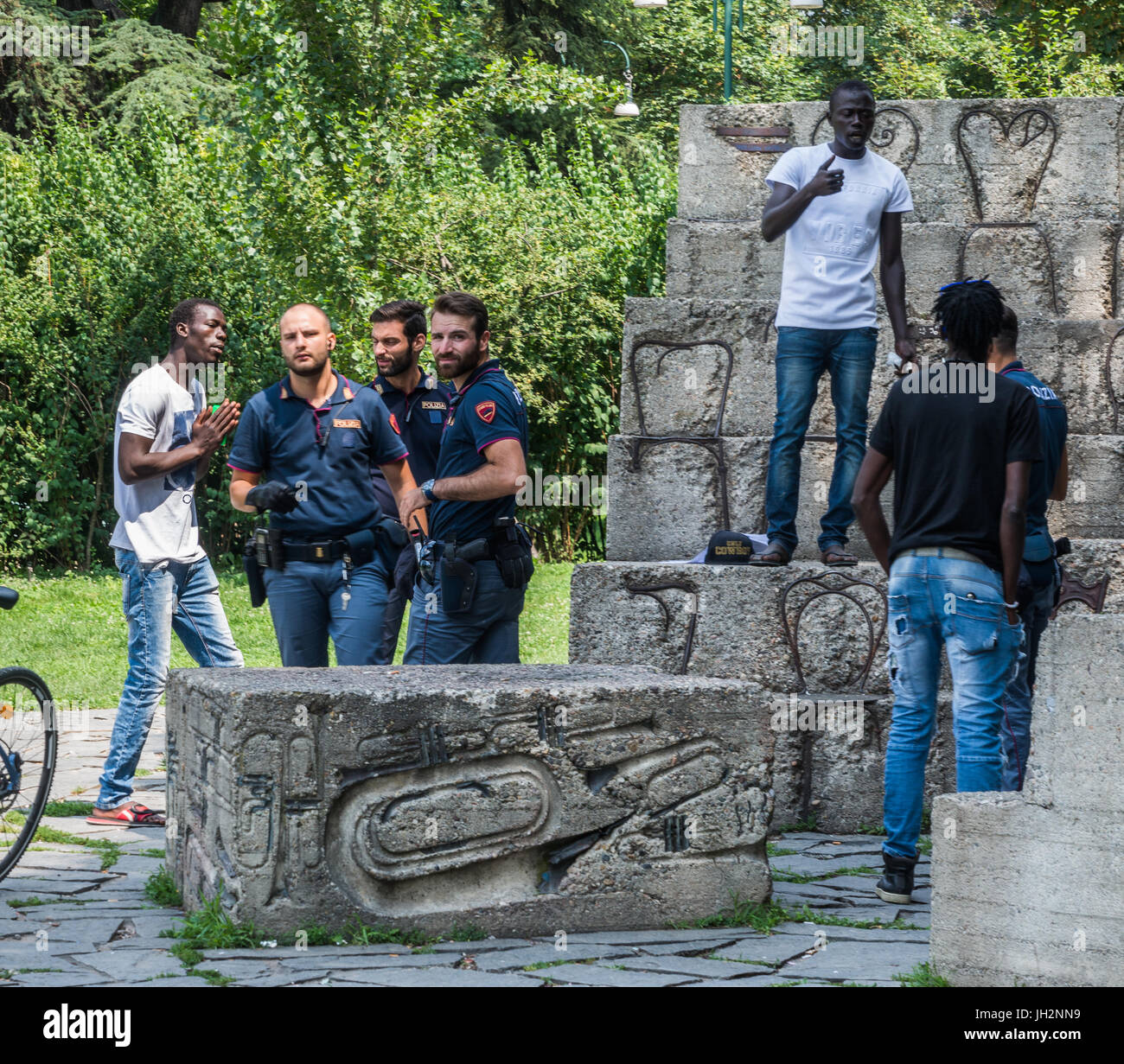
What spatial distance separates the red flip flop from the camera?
6.57 metres

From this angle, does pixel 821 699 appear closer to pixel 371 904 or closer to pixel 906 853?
pixel 906 853

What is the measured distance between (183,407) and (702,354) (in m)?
2.98

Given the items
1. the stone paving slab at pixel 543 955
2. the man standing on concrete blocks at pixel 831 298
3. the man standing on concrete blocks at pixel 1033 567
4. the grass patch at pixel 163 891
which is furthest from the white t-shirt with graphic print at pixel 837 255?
the grass patch at pixel 163 891

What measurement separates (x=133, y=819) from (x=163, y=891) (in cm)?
136

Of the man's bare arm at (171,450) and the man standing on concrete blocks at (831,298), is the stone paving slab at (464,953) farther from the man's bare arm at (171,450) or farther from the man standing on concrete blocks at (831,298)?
the man standing on concrete blocks at (831,298)

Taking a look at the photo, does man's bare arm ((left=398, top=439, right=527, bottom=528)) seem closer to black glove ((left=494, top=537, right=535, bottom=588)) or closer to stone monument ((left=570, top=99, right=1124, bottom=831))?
black glove ((left=494, top=537, right=535, bottom=588))

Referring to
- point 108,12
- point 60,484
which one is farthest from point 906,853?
point 108,12

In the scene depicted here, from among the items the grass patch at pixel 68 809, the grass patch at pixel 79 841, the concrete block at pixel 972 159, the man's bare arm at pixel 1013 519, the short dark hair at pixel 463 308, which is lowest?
the grass patch at pixel 68 809

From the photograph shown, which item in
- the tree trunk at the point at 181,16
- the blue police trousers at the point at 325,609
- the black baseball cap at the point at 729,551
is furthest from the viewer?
the tree trunk at the point at 181,16

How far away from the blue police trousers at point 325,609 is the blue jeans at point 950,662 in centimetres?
205

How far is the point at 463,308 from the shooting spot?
5.77 metres

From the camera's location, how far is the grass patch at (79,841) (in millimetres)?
6086

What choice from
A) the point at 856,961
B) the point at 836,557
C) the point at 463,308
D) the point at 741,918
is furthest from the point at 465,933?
the point at 836,557

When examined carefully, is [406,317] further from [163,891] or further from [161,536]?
[163,891]
